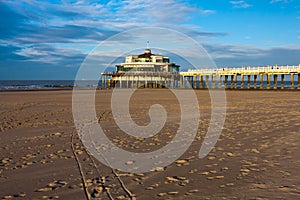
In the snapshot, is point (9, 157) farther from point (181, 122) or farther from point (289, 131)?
point (289, 131)

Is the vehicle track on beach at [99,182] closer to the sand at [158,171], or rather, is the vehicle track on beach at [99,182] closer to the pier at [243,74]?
the sand at [158,171]

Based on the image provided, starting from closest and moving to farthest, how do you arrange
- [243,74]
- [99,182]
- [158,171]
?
[99,182] < [158,171] < [243,74]

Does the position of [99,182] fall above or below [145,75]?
below

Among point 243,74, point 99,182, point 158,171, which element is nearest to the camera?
point 99,182

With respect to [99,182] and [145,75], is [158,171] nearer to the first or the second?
[99,182]

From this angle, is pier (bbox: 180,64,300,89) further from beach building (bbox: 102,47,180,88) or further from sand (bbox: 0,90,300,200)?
sand (bbox: 0,90,300,200)

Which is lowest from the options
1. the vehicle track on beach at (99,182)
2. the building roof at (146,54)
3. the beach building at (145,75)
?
the vehicle track on beach at (99,182)

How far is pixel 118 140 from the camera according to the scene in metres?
8.30

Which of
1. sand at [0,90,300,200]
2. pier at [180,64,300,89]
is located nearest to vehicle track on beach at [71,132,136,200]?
sand at [0,90,300,200]

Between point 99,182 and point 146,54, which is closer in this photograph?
point 99,182

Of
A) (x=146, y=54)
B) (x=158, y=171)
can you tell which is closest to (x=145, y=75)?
(x=146, y=54)

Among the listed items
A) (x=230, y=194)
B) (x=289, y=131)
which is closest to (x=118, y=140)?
(x=230, y=194)

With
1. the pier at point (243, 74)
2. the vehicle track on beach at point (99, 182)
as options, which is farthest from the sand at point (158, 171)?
the pier at point (243, 74)

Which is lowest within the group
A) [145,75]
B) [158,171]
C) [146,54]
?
[158,171]
